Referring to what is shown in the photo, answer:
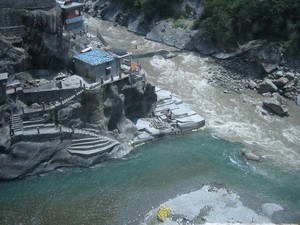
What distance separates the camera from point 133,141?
36938 millimetres

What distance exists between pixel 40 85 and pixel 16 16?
573 cm

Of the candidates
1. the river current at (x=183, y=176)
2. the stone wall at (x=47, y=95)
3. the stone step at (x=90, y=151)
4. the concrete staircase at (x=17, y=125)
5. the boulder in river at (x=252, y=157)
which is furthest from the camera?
the boulder in river at (x=252, y=157)

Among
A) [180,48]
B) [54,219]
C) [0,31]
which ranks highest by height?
[0,31]

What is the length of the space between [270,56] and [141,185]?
2411 cm

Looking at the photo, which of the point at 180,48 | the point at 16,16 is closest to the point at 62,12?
the point at 16,16

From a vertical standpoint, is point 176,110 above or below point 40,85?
below

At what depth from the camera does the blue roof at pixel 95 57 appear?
36.6 meters

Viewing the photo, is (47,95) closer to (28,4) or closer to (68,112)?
(68,112)

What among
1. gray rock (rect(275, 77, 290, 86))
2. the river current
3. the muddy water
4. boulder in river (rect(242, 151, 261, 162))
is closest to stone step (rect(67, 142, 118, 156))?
the river current

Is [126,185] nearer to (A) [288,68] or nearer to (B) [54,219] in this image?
(B) [54,219]

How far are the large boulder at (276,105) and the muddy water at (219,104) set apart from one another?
2.26 feet

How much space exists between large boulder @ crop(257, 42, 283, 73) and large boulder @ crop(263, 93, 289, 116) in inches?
207

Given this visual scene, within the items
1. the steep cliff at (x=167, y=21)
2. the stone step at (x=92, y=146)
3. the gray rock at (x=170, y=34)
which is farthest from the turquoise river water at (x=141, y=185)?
the gray rock at (x=170, y=34)

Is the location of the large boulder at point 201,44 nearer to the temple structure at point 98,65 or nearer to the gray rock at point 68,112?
the temple structure at point 98,65
